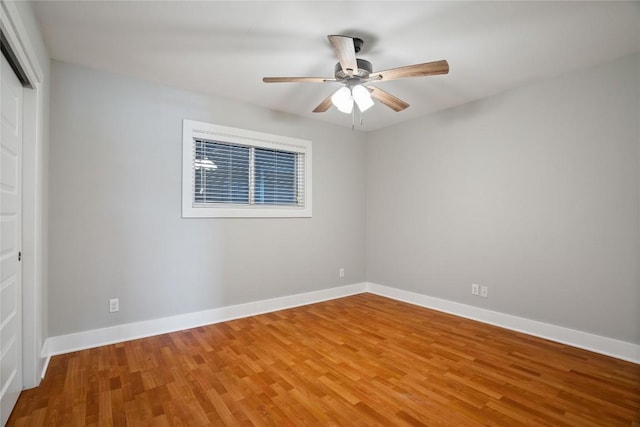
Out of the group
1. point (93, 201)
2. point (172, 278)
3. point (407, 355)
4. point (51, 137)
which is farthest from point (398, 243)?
point (51, 137)

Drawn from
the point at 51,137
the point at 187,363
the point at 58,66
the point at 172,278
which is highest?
the point at 58,66

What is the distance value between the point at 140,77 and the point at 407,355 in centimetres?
346

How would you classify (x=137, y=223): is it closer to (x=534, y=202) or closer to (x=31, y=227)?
(x=31, y=227)

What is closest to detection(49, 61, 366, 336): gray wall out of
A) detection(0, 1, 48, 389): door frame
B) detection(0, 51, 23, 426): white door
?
detection(0, 1, 48, 389): door frame

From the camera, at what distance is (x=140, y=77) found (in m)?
2.94

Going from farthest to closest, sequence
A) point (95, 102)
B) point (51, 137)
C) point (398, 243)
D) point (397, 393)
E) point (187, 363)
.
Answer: point (398, 243) < point (95, 102) < point (51, 137) < point (187, 363) < point (397, 393)

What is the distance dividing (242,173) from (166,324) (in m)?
1.78

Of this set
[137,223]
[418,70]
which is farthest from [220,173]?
[418,70]

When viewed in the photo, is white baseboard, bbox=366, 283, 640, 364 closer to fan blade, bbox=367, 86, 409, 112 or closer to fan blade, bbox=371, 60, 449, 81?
fan blade, bbox=367, 86, 409, 112

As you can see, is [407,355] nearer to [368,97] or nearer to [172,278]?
[368,97]

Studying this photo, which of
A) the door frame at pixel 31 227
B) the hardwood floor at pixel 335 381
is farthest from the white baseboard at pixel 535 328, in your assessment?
the door frame at pixel 31 227

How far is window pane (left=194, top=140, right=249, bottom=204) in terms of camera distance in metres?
3.36

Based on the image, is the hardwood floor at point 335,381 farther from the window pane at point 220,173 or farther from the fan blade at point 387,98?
the fan blade at point 387,98

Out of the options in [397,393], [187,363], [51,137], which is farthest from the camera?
[51,137]
